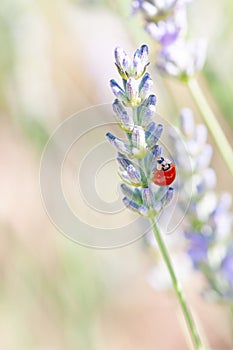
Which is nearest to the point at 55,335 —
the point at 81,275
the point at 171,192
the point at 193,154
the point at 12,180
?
the point at 81,275

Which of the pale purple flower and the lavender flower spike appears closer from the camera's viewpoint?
the lavender flower spike

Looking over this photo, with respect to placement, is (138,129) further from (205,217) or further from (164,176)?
(205,217)

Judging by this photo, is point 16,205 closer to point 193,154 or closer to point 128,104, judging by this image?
point 193,154

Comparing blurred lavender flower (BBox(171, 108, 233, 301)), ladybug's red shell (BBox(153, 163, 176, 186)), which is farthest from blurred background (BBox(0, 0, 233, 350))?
ladybug's red shell (BBox(153, 163, 176, 186))

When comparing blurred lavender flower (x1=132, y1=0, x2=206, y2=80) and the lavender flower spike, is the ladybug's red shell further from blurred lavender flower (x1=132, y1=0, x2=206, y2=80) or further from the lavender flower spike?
blurred lavender flower (x1=132, y1=0, x2=206, y2=80)

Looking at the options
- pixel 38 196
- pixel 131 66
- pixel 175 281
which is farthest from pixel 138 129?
pixel 38 196

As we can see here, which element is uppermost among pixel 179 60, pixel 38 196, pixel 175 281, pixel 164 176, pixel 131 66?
pixel 38 196

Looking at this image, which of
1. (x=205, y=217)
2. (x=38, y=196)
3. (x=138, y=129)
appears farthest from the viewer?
(x=38, y=196)

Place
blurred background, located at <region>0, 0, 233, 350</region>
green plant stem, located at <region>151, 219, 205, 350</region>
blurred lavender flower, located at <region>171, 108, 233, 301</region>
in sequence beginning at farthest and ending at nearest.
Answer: blurred background, located at <region>0, 0, 233, 350</region>
blurred lavender flower, located at <region>171, 108, 233, 301</region>
green plant stem, located at <region>151, 219, 205, 350</region>
